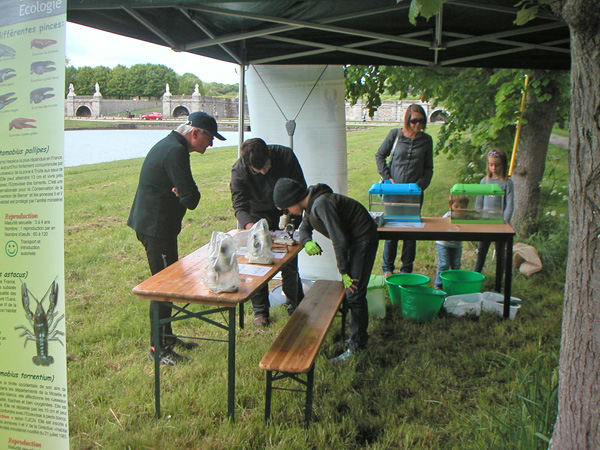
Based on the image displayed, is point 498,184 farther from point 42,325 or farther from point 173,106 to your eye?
point 173,106

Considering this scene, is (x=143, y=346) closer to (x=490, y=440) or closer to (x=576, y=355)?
(x=490, y=440)

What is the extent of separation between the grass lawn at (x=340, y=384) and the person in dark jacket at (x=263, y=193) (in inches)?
9.5

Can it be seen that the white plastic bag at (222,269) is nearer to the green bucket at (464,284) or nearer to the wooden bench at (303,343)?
the wooden bench at (303,343)

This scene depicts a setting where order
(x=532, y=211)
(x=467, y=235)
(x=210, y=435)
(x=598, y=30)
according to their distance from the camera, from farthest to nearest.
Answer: (x=532, y=211), (x=467, y=235), (x=210, y=435), (x=598, y=30)

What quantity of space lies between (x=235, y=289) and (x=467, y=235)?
240 cm

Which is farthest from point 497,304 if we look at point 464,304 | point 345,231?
point 345,231

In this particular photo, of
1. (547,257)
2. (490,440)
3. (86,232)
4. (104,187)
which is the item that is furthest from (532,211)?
(104,187)

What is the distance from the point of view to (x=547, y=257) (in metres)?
6.01

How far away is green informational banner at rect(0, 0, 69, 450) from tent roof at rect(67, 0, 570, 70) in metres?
1.72

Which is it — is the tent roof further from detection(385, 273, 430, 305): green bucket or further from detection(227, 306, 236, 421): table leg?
detection(385, 273, 430, 305): green bucket

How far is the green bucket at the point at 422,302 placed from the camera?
14.8ft

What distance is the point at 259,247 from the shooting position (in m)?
3.59

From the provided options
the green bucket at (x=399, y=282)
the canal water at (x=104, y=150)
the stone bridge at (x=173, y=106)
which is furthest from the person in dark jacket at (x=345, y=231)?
the stone bridge at (x=173, y=106)

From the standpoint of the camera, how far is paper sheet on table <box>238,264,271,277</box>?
3355mm
